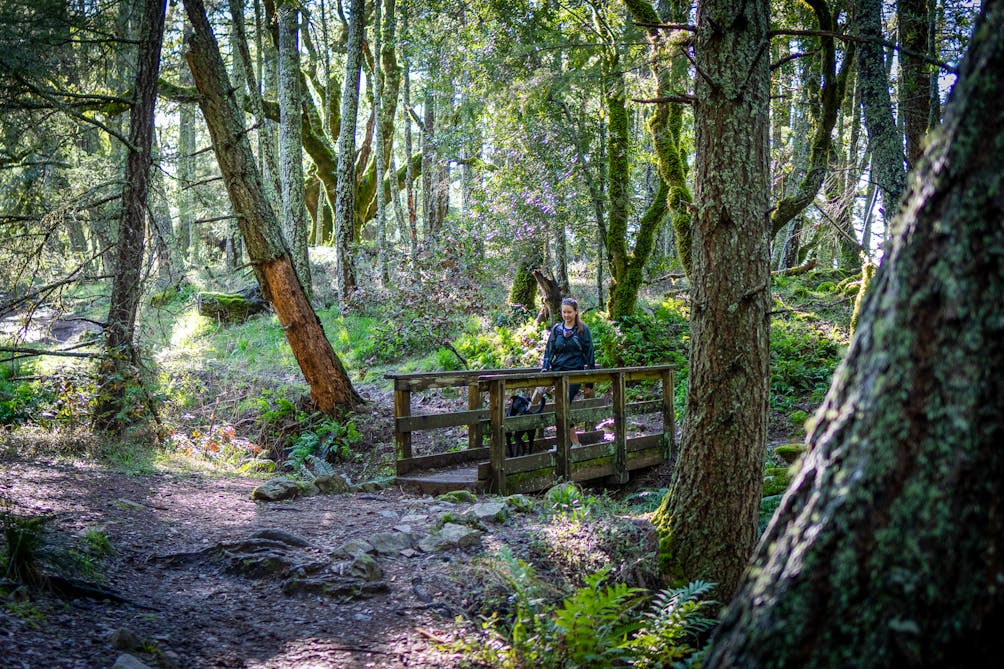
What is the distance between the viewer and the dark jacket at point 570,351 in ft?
30.9

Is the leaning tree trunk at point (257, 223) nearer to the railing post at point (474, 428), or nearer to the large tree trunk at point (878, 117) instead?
the railing post at point (474, 428)

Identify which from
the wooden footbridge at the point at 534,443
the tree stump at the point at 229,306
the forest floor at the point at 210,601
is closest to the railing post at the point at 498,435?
the wooden footbridge at the point at 534,443

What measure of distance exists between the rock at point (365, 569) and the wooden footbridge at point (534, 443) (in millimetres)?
2979

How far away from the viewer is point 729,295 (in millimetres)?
5316

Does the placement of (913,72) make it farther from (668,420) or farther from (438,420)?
(438,420)

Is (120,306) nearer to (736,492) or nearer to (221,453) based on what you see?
(221,453)

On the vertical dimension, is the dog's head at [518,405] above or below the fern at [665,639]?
above

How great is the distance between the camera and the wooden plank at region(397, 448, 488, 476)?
356 inches

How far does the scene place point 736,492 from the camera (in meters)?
5.39

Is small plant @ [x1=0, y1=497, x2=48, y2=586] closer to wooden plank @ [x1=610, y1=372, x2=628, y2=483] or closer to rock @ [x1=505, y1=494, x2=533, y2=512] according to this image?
rock @ [x1=505, y1=494, x2=533, y2=512]

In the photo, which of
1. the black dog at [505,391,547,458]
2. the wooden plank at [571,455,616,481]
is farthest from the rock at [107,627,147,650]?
the wooden plank at [571,455,616,481]

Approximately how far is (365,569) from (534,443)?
16.7ft

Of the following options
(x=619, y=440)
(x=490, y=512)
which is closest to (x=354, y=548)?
(x=490, y=512)

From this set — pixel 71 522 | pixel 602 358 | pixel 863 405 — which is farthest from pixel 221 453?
pixel 863 405
